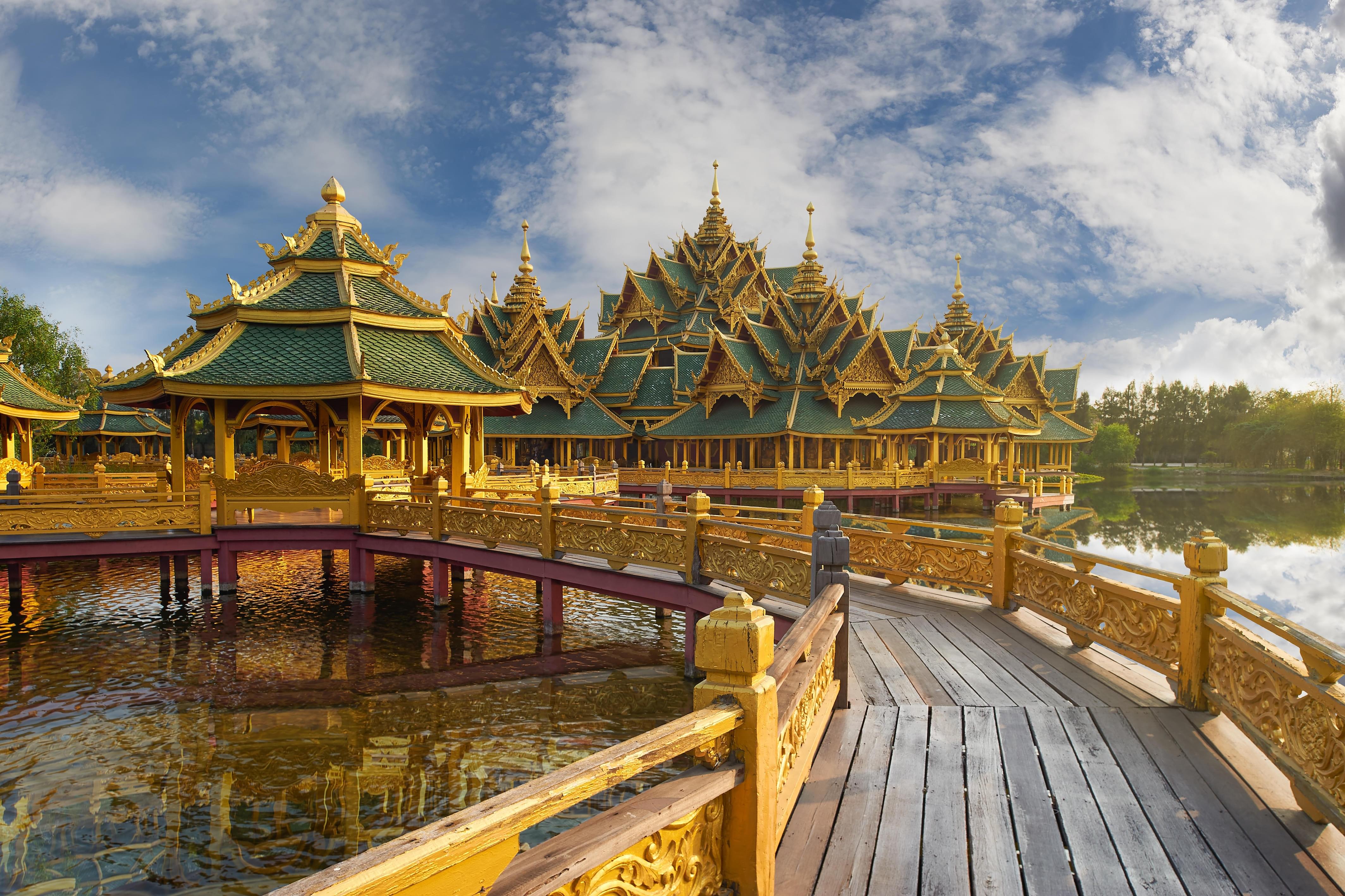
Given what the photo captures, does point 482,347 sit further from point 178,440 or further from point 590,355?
point 178,440

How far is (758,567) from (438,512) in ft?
26.5

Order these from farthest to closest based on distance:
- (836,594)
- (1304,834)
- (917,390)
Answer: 1. (917,390)
2. (836,594)
3. (1304,834)

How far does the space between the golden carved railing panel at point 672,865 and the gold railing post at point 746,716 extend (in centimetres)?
8

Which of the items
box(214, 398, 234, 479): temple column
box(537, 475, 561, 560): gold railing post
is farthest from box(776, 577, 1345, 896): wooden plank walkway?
box(214, 398, 234, 479): temple column

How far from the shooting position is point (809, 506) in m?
11.6

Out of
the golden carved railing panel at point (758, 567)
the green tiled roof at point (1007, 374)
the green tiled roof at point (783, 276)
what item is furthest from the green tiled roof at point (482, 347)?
the golden carved railing panel at point (758, 567)

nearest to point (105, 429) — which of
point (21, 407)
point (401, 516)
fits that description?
point (21, 407)

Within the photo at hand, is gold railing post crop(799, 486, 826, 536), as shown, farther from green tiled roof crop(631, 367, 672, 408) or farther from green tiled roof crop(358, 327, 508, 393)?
green tiled roof crop(631, 367, 672, 408)

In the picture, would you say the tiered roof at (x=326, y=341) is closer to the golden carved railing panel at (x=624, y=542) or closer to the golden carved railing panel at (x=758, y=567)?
the golden carved railing panel at (x=624, y=542)

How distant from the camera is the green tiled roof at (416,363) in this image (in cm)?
1628

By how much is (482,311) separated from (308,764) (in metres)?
39.5

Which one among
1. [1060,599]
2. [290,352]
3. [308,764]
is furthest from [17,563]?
[1060,599]

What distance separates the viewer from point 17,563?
14359 millimetres

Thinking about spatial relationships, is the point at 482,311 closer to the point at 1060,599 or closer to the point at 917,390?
the point at 917,390
